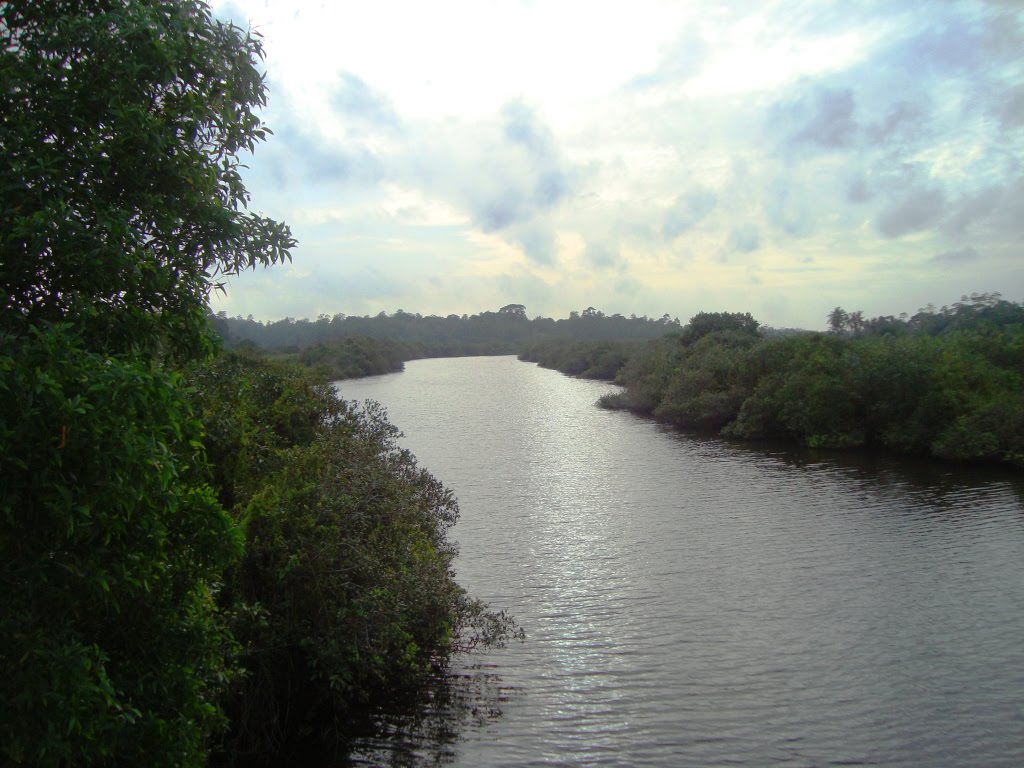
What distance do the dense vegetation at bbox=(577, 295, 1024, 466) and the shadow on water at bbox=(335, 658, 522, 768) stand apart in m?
20.8

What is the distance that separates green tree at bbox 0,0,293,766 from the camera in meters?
4.45

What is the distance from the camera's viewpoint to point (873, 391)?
3111 centimetres

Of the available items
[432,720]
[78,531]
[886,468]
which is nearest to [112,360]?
[78,531]

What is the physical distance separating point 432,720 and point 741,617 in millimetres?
6197

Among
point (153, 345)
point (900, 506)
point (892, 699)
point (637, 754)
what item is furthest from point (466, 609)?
point (900, 506)

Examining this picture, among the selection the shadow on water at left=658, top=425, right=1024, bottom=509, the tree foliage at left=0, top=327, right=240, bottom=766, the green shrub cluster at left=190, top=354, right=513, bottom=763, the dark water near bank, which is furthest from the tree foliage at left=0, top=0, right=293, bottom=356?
the shadow on water at left=658, top=425, right=1024, bottom=509

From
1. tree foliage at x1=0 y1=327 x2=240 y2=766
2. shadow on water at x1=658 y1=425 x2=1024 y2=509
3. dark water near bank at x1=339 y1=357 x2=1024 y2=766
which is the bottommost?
dark water near bank at x1=339 y1=357 x2=1024 y2=766

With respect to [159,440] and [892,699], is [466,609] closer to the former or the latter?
[892,699]

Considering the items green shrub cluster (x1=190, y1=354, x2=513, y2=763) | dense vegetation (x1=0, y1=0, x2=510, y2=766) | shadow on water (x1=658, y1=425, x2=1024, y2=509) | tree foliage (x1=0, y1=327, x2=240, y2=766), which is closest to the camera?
tree foliage (x1=0, y1=327, x2=240, y2=766)

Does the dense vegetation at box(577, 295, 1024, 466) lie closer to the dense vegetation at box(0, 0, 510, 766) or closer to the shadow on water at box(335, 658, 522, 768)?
the shadow on water at box(335, 658, 522, 768)

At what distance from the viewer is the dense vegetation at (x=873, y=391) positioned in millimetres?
26828

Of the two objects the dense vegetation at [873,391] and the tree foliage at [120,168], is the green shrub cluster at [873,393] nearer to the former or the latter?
the dense vegetation at [873,391]

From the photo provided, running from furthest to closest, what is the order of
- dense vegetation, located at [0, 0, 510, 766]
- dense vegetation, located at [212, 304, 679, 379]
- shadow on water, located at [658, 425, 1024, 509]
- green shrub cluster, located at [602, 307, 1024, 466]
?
dense vegetation, located at [212, 304, 679, 379], green shrub cluster, located at [602, 307, 1024, 466], shadow on water, located at [658, 425, 1024, 509], dense vegetation, located at [0, 0, 510, 766]

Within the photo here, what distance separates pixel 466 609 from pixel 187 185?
23.8 ft
